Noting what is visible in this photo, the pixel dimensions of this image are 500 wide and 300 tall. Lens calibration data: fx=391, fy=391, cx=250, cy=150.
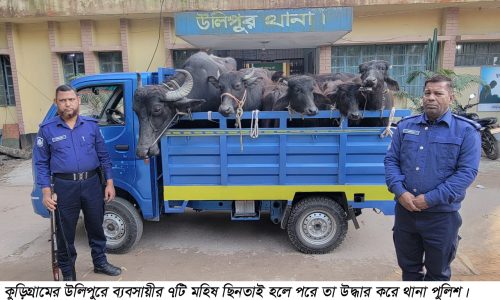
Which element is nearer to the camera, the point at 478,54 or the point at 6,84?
the point at 478,54

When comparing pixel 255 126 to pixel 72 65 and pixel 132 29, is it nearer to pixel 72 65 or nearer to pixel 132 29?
pixel 132 29

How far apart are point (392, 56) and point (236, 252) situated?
7.82 m

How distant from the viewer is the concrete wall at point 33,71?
10.6 m

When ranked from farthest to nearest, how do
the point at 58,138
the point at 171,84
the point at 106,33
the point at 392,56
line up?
the point at 106,33
the point at 392,56
the point at 171,84
the point at 58,138

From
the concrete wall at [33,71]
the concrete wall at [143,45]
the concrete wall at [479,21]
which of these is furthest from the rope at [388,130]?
the concrete wall at [33,71]

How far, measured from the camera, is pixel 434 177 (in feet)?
8.35

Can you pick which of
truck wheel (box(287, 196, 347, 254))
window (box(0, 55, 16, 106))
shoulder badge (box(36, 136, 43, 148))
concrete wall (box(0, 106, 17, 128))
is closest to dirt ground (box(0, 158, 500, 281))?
truck wheel (box(287, 196, 347, 254))

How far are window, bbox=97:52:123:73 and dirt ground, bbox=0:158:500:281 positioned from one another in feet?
19.1

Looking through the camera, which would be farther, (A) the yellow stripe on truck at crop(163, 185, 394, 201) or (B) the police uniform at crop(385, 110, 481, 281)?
(A) the yellow stripe on truck at crop(163, 185, 394, 201)

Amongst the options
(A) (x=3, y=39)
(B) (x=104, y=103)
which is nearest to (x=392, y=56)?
(B) (x=104, y=103)

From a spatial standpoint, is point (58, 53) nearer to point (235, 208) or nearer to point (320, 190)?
point (235, 208)

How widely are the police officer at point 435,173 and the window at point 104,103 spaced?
2951 millimetres

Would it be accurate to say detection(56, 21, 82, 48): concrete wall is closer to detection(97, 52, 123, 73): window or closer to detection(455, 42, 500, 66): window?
detection(97, 52, 123, 73): window

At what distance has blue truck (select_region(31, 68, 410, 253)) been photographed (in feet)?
12.8
